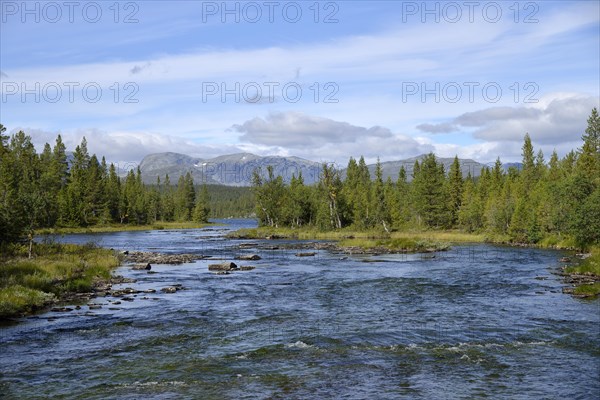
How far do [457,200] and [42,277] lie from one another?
4386 inches

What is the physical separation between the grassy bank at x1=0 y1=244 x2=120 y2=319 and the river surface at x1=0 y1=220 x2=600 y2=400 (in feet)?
6.74

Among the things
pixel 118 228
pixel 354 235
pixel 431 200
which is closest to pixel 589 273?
pixel 354 235

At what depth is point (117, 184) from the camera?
175 metres

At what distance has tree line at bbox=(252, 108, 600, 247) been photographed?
3310 inches

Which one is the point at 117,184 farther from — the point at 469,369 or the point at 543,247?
the point at 469,369

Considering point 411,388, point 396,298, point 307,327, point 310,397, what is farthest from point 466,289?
point 310,397

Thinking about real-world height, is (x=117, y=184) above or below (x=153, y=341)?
above

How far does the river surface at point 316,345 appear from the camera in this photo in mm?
18141

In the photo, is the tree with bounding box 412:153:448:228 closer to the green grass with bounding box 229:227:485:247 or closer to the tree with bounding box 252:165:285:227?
the green grass with bounding box 229:227:485:247

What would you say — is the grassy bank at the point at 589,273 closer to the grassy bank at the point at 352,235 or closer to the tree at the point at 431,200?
the grassy bank at the point at 352,235

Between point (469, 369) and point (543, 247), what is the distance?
222ft

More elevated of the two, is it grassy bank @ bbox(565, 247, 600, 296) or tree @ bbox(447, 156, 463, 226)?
tree @ bbox(447, 156, 463, 226)

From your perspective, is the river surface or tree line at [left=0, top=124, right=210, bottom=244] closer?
the river surface

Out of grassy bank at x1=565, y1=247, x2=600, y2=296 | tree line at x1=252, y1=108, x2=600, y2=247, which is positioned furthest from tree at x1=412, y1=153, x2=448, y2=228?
grassy bank at x1=565, y1=247, x2=600, y2=296
